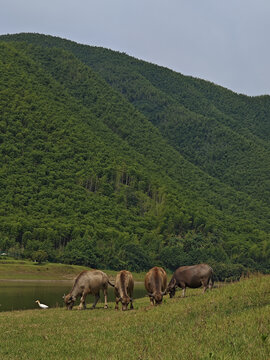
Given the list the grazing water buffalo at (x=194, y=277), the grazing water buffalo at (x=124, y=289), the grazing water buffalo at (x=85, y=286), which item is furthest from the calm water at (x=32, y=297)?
the grazing water buffalo at (x=194, y=277)

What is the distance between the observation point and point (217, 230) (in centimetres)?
17862

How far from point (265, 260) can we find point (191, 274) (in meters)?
146

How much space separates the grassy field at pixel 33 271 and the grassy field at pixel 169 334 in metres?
80.9

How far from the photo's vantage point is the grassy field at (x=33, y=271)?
97881mm

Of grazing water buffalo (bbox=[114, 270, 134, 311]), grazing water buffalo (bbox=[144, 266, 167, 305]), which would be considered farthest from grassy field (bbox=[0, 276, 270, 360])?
grazing water buffalo (bbox=[144, 266, 167, 305])

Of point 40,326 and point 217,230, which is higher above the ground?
point 40,326

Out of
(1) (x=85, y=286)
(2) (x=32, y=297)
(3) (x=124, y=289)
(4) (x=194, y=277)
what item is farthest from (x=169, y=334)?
(2) (x=32, y=297)

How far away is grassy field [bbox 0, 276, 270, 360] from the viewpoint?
400 inches

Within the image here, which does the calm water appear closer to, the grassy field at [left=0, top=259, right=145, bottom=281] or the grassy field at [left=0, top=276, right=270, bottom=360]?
the grassy field at [left=0, top=259, right=145, bottom=281]

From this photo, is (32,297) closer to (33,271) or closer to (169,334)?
(169,334)

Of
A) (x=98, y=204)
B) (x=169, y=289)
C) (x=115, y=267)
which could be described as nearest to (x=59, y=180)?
(x=98, y=204)

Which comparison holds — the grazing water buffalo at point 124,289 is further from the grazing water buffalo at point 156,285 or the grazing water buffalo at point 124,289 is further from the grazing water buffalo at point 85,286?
the grazing water buffalo at point 85,286

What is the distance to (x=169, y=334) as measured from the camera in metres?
12.9

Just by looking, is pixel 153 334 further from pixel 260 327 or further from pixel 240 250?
pixel 240 250
